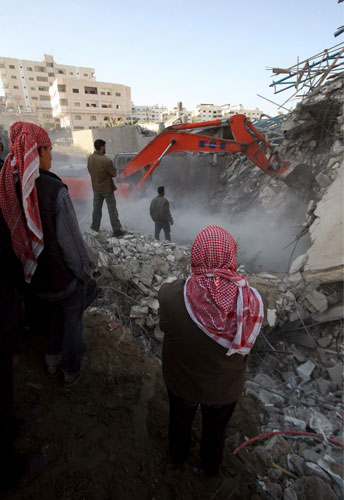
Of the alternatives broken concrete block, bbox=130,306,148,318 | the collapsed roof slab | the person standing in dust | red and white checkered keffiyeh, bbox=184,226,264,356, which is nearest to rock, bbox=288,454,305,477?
the person standing in dust

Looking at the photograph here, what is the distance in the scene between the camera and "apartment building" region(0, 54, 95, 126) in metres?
43.8

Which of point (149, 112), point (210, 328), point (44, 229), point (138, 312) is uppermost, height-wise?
point (149, 112)

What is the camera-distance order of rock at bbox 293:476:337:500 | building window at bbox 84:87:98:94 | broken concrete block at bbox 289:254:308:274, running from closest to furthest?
rock at bbox 293:476:337:500 < broken concrete block at bbox 289:254:308:274 < building window at bbox 84:87:98:94

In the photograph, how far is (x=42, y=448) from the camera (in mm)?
1570

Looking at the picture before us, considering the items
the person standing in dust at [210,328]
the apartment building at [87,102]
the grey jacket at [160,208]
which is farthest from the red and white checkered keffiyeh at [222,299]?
the apartment building at [87,102]

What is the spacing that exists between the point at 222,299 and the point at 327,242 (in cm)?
322

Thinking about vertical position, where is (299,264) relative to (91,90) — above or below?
below

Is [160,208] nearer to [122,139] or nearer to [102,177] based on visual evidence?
[102,177]

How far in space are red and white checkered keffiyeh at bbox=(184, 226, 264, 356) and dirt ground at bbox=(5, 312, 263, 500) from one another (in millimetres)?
1104

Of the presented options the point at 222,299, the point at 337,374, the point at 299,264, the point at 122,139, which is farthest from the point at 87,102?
the point at 222,299

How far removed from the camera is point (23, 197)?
1391 mm

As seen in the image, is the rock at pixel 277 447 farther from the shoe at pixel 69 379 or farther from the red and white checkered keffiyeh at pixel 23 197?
the red and white checkered keffiyeh at pixel 23 197

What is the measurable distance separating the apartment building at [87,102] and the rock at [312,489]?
39.5 m

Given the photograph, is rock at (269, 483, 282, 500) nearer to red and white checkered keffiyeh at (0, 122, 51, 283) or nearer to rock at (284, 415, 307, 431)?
rock at (284, 415, 307, 431)
